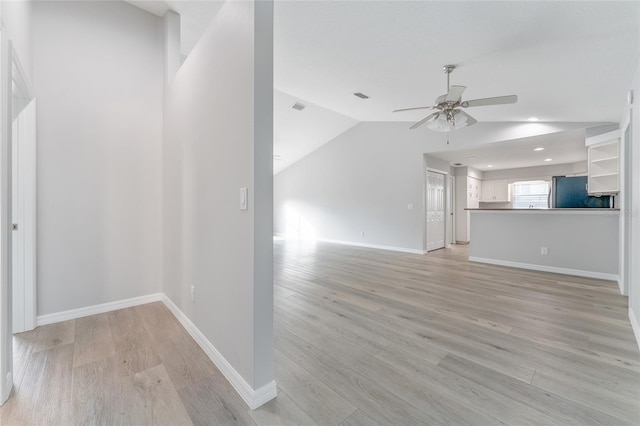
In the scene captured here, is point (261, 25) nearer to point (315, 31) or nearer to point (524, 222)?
point (315, 31)

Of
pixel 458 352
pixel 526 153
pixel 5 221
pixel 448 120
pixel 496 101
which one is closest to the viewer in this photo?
pixel 5 221

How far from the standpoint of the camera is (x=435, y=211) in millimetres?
6812

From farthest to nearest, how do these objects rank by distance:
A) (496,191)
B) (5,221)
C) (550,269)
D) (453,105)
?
(496,191) → (550,269) → (453,105) → (5,221)

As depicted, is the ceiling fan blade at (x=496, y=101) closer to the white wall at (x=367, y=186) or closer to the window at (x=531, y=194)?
the white wall at (x=367, y=186)

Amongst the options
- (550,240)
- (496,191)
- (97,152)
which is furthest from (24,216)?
(496,191)

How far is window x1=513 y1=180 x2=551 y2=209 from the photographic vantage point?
7.71 m

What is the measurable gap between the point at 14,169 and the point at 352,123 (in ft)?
21.0

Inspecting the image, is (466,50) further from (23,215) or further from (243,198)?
(23,215)

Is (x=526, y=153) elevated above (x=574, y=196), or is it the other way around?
(x=526, y=153)

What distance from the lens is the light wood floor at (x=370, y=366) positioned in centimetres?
137

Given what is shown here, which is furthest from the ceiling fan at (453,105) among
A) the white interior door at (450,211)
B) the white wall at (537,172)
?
the white wall at (537,172)

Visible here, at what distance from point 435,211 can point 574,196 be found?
2584mm

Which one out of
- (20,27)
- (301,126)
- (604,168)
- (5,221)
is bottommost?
(5,221)

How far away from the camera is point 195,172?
84.7 inches
